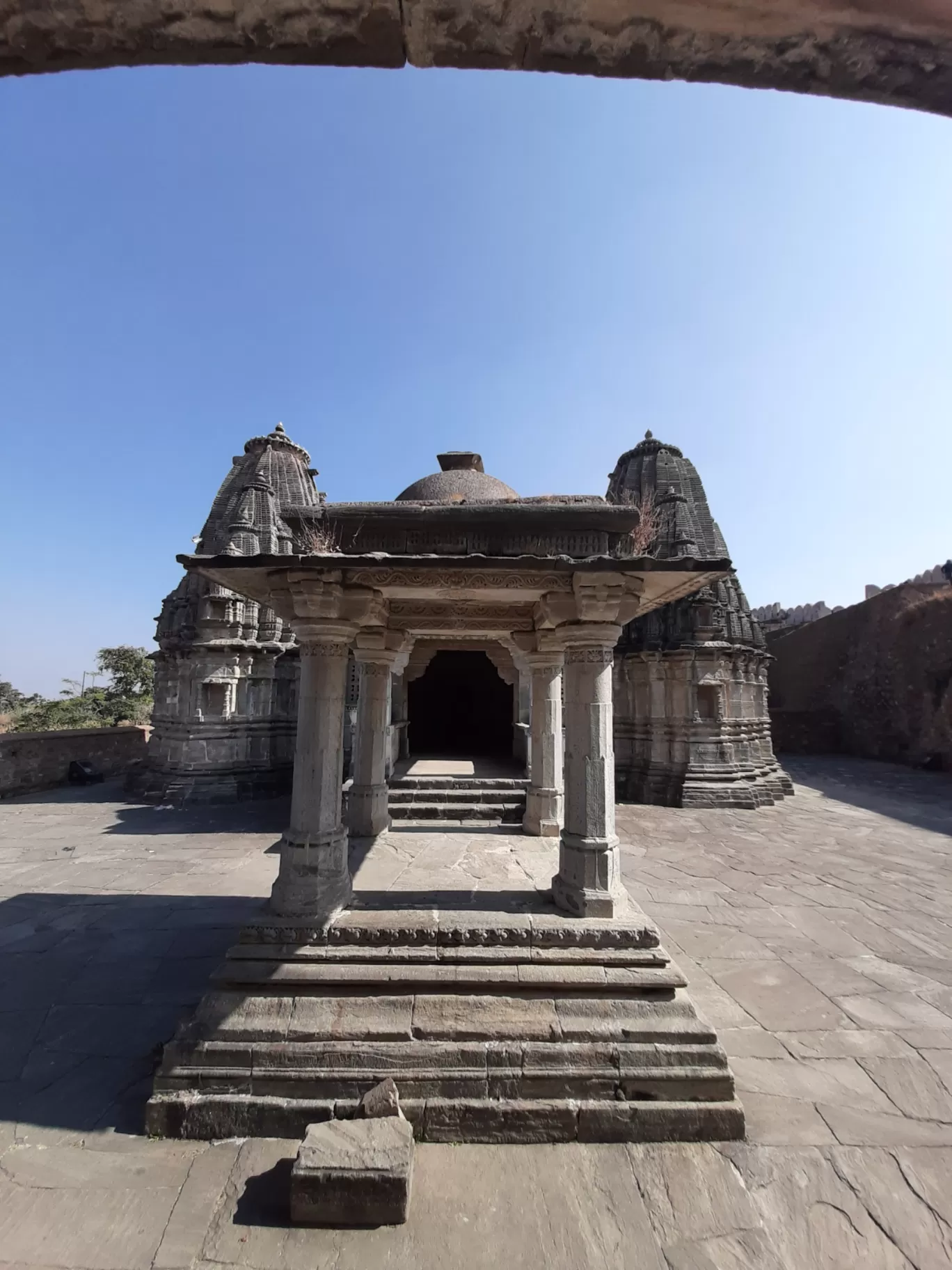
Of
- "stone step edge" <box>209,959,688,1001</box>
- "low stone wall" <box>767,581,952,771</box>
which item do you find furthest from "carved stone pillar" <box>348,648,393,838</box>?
"low stone wall" <box>767,581,952,771</box>

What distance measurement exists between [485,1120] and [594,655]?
3.30 metres

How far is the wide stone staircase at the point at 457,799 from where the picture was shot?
27.4 feet

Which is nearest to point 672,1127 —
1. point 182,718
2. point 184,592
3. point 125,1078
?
point 125,1078

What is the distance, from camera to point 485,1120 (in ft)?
11.0

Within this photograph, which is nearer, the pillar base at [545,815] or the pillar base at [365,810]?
the pillar base at [365,810]

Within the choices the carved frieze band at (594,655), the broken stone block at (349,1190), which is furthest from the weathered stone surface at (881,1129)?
the carved frieze band at (594,655)

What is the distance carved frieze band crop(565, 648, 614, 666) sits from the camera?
475cm

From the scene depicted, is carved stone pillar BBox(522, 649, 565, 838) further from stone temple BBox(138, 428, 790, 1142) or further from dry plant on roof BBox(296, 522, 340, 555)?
dry plant on roof BBox(296, 522, 340, 555)

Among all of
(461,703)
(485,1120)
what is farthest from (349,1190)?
(461,703)

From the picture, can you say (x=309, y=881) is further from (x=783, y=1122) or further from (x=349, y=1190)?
(x=783, y=1122)

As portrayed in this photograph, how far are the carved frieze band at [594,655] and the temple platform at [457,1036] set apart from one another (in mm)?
2082

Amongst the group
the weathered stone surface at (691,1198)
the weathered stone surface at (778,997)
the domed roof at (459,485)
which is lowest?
the weathered stone surface at (691,1198)

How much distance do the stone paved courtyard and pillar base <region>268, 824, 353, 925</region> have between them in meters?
0.93

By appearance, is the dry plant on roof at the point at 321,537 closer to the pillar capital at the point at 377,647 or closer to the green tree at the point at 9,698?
the pillar capital at the point at 377,647
